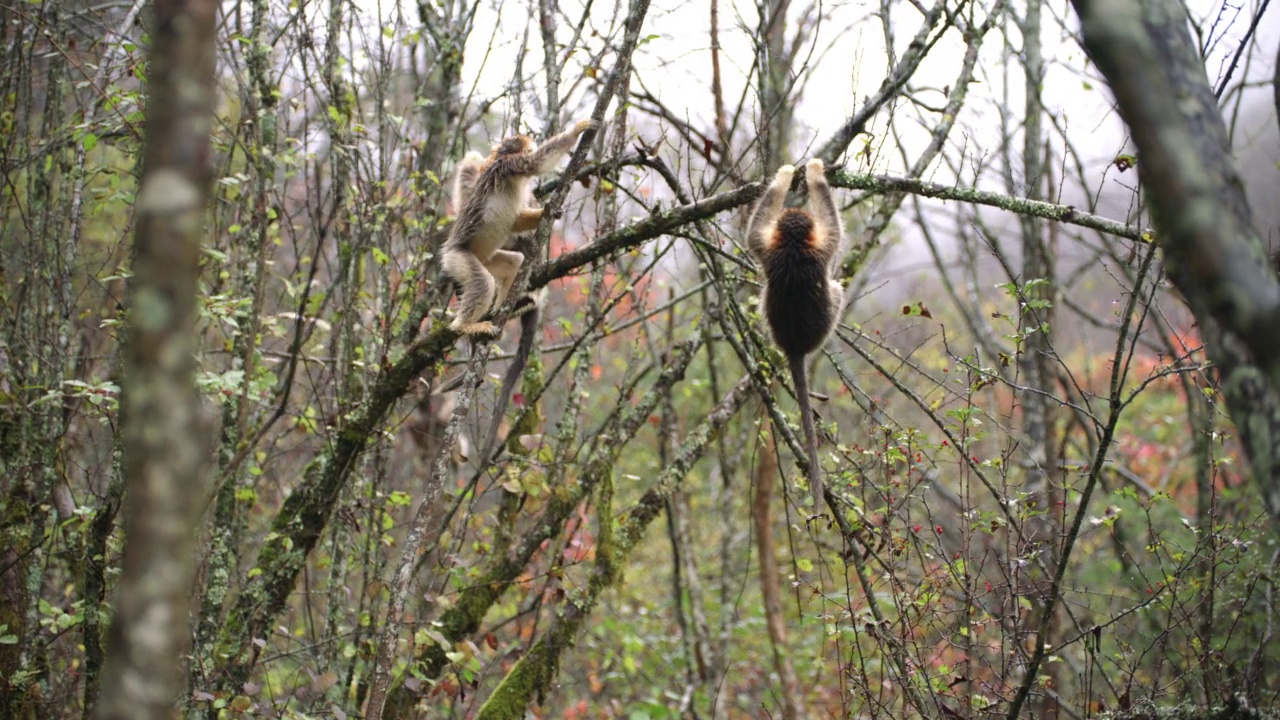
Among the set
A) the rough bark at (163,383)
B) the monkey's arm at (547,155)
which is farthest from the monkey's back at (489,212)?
the rough bark at (163,383)

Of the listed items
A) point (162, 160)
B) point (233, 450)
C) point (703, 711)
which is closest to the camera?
point (162, 160)

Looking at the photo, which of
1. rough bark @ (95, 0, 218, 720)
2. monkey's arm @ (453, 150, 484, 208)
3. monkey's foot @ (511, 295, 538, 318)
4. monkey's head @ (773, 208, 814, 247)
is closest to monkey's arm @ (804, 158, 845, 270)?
monkey's head @ (773, 208, 814, 247)

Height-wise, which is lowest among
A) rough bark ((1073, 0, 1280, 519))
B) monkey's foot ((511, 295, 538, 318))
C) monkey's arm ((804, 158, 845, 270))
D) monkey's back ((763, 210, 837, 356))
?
rough bark ((1073, 0, 1280, 519))

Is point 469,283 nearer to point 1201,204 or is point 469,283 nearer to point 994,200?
point 994,200

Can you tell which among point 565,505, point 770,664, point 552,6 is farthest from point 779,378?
point 770,664

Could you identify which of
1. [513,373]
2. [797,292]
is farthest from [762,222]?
[513,373]

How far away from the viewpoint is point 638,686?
10625 mm

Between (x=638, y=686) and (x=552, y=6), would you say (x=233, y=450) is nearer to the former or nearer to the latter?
(x=552, y=6)

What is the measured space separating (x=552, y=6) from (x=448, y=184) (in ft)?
5.73

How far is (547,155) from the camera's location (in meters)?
5.66

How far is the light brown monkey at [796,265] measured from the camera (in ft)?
17.2

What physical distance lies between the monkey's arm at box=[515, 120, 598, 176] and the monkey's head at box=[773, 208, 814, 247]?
1.45 metres

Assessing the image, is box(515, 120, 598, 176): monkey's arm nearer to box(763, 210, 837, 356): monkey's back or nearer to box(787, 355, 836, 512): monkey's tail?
box(763, 210, 837, 356): monkey's back

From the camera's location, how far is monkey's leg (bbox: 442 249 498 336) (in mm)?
5930
